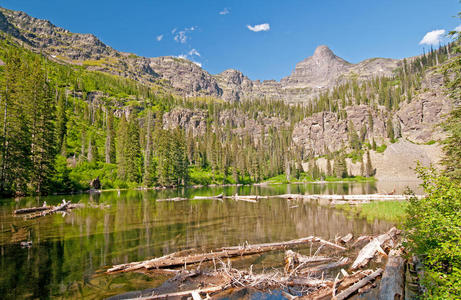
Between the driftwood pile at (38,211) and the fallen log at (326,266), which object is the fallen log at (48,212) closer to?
the driftwood pile at (38,211)

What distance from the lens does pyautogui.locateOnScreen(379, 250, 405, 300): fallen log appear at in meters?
9.19

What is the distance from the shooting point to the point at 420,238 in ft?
30.5

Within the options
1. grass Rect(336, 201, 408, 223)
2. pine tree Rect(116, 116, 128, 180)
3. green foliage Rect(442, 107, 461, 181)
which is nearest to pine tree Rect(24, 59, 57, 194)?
pine tree Rect(116, 116, 128, 180)

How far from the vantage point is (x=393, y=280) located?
10.3 metres

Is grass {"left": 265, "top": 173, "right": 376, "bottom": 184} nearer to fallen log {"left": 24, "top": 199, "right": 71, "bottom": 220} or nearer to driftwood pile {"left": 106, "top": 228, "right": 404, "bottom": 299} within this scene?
fallen log {"left": 24, "top": 199, "right": 71, "bottom": 220}

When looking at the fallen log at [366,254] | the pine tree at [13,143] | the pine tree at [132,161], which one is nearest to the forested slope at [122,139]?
the pine tree at [13,143]

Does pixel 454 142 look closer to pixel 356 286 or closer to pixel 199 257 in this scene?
pixel 356 286

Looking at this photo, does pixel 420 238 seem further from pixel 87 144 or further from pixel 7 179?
pixel 87 144

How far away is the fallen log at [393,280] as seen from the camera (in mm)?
9188

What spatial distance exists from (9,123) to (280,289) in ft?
189

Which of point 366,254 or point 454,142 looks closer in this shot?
point 366,254

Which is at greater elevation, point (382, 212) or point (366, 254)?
point (366, 254)

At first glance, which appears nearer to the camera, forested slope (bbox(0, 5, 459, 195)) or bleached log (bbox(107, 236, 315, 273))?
bleached log (bbox(107, 236, 315, 273))

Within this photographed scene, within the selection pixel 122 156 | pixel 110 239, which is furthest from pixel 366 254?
pixel 122 156
